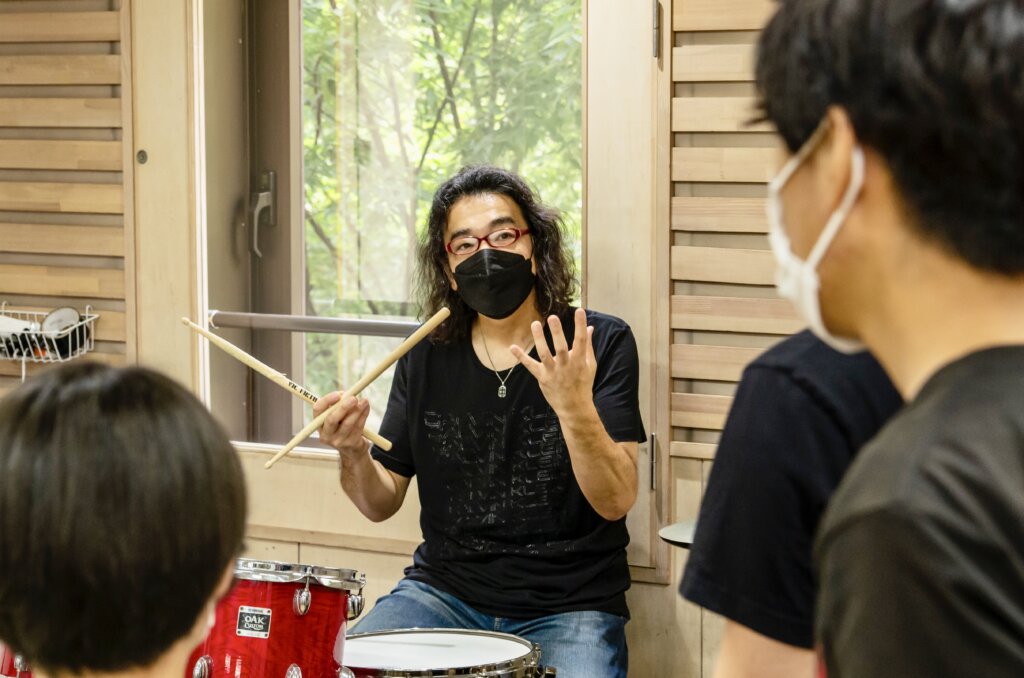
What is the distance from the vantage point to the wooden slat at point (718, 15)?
229 centimetres

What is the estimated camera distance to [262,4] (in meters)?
2.82

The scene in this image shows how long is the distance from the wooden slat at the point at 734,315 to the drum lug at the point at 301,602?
97cm

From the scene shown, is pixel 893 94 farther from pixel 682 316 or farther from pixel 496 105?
pixel 496 105

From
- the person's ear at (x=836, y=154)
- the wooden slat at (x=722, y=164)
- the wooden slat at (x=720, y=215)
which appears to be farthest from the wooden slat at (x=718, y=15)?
the person's ear at (x=836, y=154)

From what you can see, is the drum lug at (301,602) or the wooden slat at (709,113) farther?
the wooden slat at (709,113)

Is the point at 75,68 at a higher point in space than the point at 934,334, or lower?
higher

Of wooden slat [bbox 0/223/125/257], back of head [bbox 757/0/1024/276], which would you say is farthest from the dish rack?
back of head [bbox 757/0/1024/276]

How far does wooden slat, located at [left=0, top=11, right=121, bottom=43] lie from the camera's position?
2.77 metres

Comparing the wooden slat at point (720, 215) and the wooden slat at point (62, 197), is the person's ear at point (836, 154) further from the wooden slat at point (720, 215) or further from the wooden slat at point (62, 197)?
the wooden slat at point (62, 197)

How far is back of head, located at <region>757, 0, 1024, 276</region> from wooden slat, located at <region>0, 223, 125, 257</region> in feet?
7.90

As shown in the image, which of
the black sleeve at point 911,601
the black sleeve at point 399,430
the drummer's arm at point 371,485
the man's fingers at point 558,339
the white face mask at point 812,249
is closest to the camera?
the black sleeve at point 911,601

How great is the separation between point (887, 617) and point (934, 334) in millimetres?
172

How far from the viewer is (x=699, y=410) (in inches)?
95.0

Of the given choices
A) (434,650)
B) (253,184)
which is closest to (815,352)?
(434,650)
